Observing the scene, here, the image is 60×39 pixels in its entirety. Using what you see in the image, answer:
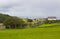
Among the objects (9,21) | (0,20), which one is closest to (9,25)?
(9,21)

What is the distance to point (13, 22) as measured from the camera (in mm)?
52500

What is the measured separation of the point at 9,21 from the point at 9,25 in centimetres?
125

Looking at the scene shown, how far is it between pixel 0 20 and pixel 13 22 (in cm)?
2402

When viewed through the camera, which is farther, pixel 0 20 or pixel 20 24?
pixel 0 20

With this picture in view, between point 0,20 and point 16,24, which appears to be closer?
point 16,24

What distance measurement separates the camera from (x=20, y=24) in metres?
53.6

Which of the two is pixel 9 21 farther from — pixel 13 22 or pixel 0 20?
pixel 0 20

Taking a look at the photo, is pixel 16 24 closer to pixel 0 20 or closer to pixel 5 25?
pixel 5 25

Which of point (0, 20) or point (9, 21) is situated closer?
point (9, 21)

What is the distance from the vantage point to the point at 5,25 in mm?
52219

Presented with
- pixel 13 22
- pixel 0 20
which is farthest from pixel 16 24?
pixel 0 20

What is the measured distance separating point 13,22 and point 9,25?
1.62m

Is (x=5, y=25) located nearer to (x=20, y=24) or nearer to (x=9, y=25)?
(x=9, y=25)

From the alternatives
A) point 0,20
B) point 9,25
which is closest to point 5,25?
point 9,25
